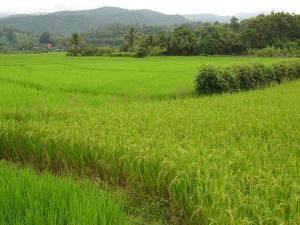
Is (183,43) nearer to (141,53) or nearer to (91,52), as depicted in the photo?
(141,53)

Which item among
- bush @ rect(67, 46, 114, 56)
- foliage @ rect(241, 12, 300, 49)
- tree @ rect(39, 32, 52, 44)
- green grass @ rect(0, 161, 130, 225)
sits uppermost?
foliage @ rect(241, 12, 300, 49)

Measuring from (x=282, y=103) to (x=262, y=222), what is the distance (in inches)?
288

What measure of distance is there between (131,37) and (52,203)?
2062 inches

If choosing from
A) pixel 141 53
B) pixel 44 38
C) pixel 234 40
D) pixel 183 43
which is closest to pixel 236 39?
pixel 234 40

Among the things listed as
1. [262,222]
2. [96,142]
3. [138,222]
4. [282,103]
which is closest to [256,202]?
[262,222]

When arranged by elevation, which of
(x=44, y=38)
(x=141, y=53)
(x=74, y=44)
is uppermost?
(x=44, y=38)

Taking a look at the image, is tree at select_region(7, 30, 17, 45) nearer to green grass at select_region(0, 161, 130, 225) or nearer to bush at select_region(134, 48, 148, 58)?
bush at select_region(134, 48, 148, 58)

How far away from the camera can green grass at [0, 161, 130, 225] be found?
3.20m

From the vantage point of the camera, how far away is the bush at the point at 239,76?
44.9 feet

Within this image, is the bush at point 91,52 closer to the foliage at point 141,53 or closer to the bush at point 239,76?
the foliage at point 141,53

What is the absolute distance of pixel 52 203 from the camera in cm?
349

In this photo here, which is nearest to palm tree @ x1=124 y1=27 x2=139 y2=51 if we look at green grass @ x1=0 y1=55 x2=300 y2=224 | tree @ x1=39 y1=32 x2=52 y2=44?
green grass @ x1=0 y1=55 x2=300 y2=224

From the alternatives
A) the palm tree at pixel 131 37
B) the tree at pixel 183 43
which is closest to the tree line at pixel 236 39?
the tree at pixel 183 43

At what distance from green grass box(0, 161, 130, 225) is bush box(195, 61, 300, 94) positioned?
32.9 feet
